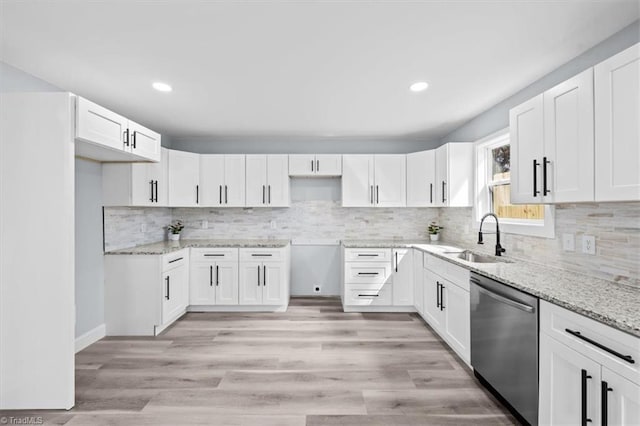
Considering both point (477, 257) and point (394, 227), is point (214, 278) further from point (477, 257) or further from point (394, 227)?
point (477, 257)

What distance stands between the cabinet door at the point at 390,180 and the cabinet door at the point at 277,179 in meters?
1.29

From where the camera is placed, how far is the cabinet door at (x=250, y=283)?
4.09 metres

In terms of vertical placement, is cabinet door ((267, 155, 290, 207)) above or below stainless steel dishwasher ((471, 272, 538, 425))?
above

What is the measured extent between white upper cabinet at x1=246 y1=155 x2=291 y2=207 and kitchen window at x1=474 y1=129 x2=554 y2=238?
2.48 meters

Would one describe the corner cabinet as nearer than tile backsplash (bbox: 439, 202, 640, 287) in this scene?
No

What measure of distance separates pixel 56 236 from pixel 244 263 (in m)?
2.20

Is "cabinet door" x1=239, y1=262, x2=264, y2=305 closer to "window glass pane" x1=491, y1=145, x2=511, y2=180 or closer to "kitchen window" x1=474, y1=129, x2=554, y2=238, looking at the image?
"kitchen window" x1=474, y1=129, x2=554, y2=238

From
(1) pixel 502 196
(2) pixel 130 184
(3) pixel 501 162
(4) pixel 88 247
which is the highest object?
(3) pixel 501 162

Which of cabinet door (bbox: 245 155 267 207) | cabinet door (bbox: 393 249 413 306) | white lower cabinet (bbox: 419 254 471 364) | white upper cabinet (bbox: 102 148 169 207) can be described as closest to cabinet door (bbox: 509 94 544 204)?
white lower cabinet (bbox: 419 254 471 364)

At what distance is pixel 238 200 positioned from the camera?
4.42 meters

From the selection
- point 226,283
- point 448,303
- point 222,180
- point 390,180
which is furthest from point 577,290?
point 222,180

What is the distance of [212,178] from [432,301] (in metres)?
3.24

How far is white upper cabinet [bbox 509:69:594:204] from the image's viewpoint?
5.73 feet

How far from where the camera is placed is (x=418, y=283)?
3918mm
